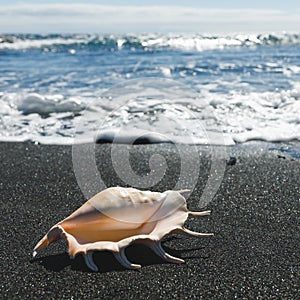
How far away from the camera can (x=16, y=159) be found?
4.07 metres

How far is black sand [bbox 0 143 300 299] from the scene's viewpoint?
194 centimetres

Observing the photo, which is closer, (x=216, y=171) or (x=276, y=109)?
(x=216, y=171)

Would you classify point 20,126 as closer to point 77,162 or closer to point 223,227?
point 77,162

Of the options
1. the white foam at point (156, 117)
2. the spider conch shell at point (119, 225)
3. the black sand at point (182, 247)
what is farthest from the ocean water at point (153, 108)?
the spider conch shell at point (119, 225)

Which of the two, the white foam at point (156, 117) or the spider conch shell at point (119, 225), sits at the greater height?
the spider conch shell at point (119, 225)

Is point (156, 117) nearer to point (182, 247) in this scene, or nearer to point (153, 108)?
point (153, 108)

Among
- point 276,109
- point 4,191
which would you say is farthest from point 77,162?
point 276,109

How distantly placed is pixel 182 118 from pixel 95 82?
408 centimetres

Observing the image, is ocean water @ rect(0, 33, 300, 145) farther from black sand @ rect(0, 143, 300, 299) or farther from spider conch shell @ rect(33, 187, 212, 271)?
spider conch shell @ rect(33, 187, 212, 271)

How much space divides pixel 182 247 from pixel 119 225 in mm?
370

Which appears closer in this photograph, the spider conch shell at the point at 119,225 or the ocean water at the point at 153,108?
the spider conch shell at the point at 119,225

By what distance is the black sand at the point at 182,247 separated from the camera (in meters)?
1.94

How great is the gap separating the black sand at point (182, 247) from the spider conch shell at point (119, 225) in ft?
0.27

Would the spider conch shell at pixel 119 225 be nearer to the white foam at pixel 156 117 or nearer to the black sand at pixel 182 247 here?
the black sand at pixel 182 247
